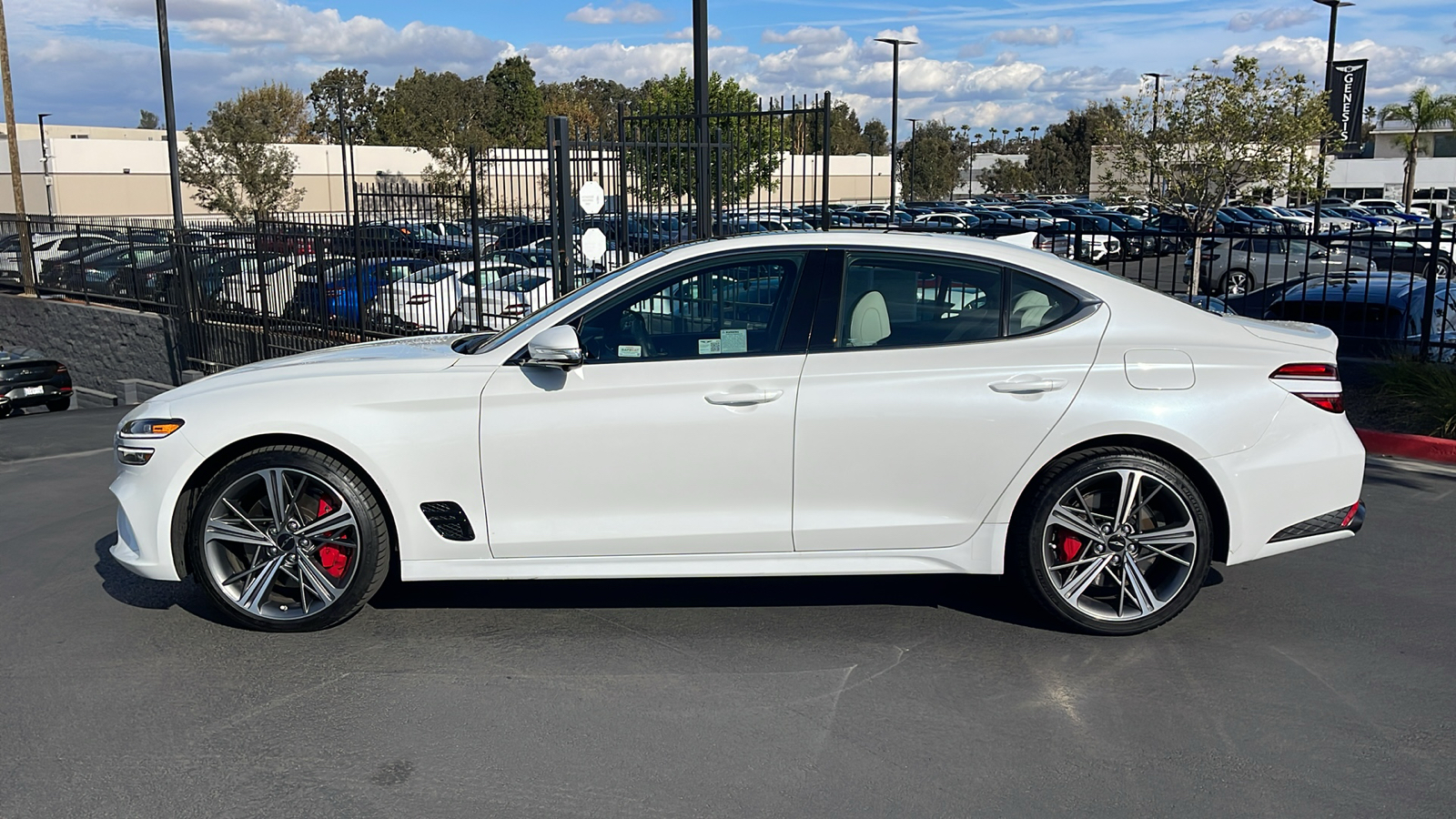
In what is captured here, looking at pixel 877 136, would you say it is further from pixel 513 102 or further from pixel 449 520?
pixel 449 520

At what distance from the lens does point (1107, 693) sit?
4.32 metres

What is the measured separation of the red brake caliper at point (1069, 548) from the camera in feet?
15.8

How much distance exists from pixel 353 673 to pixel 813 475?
76.3 inches

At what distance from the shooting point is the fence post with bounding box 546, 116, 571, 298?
32.1 feet

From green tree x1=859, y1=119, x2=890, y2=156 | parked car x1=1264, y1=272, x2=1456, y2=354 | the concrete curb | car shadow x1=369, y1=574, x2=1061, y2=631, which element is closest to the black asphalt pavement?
car shadow x1=369, y1=574, x2=1061, y2=631

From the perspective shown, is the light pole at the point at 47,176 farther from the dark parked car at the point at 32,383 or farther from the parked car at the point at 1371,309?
the parked car at the point at 1371,309

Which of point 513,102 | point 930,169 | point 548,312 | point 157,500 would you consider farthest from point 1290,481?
point 513,102

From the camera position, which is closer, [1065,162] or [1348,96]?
[1348,96]

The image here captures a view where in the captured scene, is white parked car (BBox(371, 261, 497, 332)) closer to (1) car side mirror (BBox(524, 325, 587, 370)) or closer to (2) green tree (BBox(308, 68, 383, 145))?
(1) car side mirror (BBox(524, 325, 587, 370))

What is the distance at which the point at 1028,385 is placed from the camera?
184 inches

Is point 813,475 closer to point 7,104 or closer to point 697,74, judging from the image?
point 697,74

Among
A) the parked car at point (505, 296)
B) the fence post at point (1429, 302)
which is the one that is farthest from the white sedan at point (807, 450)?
the parked car at point (505, 296)

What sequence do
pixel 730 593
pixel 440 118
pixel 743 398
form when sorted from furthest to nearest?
pixel 440 118 → pixel 730 593 → pixel 743 398

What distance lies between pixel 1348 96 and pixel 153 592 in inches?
1287
